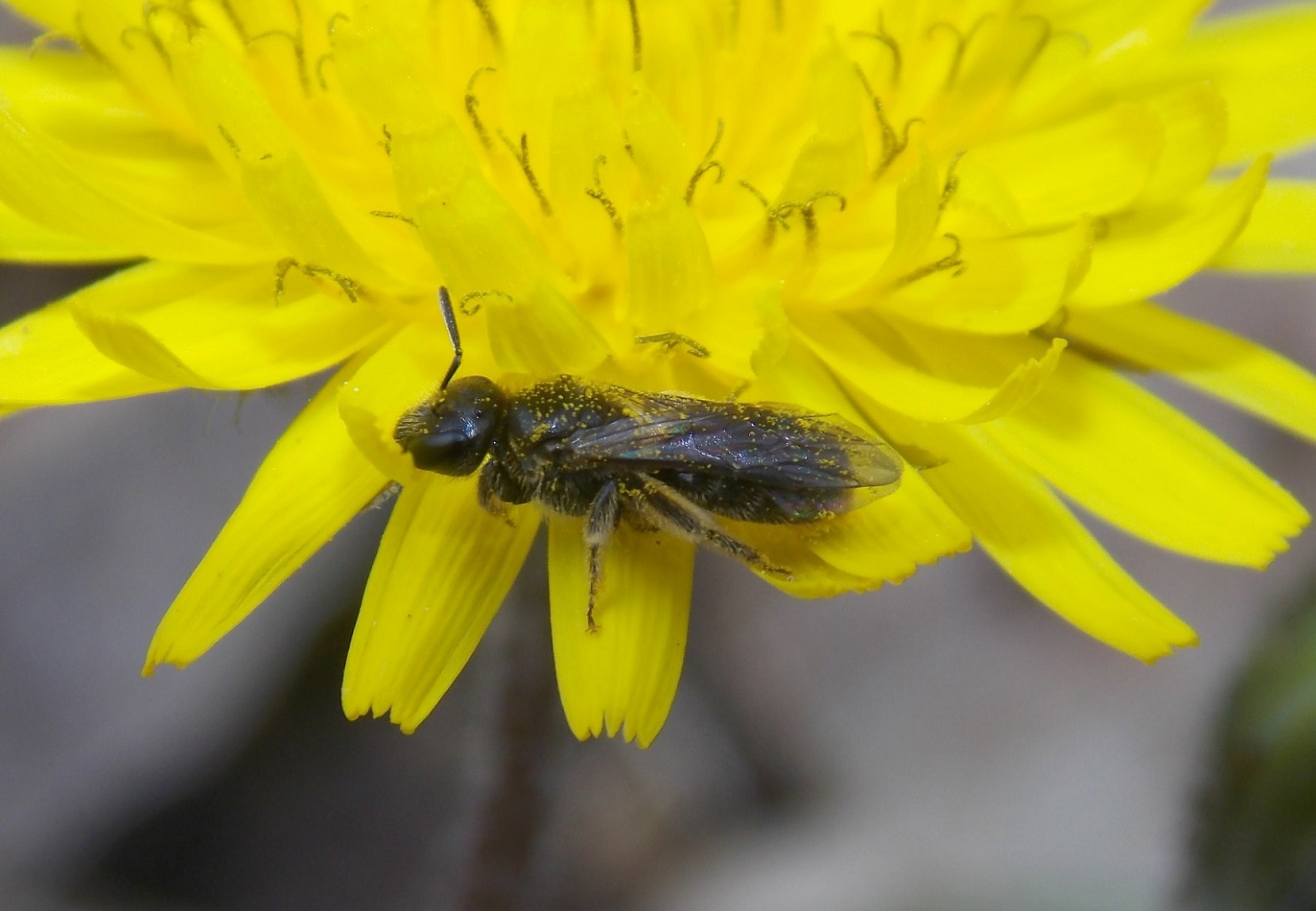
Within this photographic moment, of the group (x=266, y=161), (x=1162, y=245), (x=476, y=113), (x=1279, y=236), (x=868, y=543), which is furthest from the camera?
(x=1279, y=236)

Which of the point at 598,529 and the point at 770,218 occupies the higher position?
the point at 770,218

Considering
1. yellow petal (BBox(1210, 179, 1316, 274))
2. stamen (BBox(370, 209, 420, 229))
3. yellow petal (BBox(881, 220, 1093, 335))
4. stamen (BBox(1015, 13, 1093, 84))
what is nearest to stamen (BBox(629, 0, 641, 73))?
stamen (BBox(370, 209, 420, 229))

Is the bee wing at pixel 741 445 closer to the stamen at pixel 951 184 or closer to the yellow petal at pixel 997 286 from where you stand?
the yellow petal at pixel 997 286

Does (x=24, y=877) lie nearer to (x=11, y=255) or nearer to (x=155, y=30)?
(x=11, y=255)

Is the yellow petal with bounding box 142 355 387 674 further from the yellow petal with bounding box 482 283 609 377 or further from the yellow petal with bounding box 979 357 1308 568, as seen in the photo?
the yellow petal with bounding box 979 357 1308 568

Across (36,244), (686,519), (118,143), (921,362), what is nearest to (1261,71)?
(921,362)

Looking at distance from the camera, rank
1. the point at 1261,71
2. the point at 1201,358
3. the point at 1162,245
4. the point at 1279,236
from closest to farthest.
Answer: the point at 1162,245 < the point at 1201,358 < the point at 1279,236 < the point at 1261,71

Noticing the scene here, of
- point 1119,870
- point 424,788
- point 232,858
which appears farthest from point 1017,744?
point 232,858

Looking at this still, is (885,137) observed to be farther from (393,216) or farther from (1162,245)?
(393,216)
